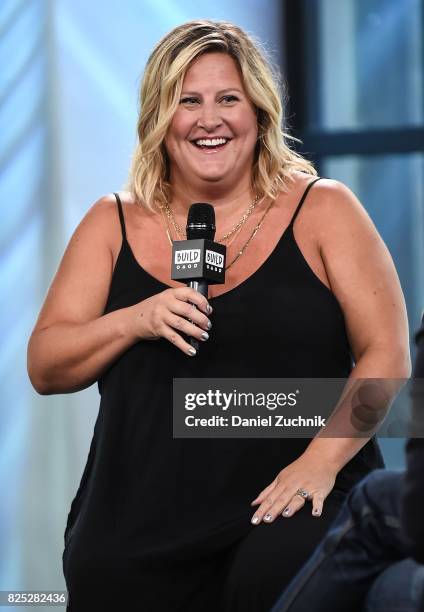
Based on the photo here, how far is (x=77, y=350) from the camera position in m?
2.45

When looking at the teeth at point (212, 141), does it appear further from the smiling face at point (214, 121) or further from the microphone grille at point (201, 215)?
the microphone grille at point (201, 215)

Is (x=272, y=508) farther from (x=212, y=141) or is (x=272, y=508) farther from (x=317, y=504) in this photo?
(x=212, y=141)

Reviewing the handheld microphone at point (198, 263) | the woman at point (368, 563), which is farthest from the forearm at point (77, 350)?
the woman at point (368, 563)

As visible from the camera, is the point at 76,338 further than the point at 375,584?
Yes

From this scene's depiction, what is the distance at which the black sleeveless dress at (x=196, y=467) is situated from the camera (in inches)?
86.9

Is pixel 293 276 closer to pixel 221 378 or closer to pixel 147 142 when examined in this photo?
pixel 221 378

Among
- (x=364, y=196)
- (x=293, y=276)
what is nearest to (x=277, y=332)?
(x=293, y=276)

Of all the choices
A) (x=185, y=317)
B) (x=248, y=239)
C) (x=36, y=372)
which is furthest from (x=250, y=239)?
(x=36, y=372)

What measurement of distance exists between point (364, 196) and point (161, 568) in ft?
9.43

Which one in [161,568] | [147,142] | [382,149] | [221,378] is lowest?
[161,568]

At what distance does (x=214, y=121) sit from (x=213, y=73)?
0.38 feet

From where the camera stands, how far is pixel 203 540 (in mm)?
2203

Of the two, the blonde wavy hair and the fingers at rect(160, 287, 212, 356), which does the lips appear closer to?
the blonde wavy hair

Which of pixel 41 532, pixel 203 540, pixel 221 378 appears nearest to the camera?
pixel 203 540
